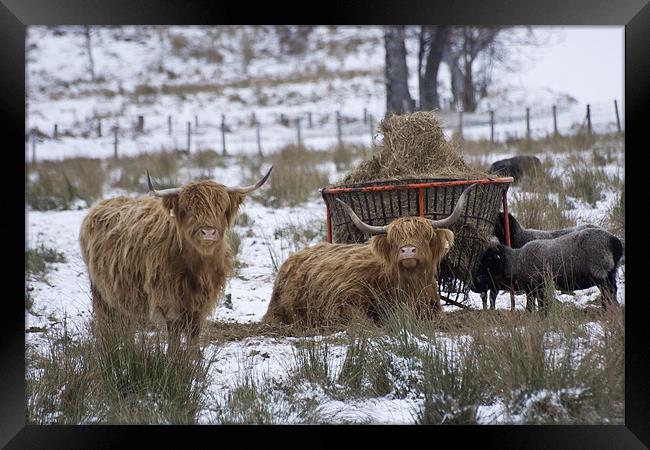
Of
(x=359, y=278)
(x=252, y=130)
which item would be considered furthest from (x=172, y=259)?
(x=252, y=130)

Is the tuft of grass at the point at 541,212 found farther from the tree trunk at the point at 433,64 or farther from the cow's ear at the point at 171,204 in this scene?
the tree trunk at the point at 433,64

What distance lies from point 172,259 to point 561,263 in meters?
2.26

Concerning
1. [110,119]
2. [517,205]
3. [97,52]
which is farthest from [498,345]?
[97,52]

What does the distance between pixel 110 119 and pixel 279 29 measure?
386 inches

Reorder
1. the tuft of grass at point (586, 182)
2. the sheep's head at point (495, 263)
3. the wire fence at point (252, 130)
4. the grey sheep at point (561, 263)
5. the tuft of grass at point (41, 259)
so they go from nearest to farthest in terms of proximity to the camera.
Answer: the grey sheep at point (561, 263) → the sheep's head at point (495, 263) → the tuft of grass at point (41, 259) → the tuft of grass at point (586, 182) → the wire fence at point (252, 130)

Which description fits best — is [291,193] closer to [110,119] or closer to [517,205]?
[517,205]

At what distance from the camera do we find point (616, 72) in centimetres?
1466

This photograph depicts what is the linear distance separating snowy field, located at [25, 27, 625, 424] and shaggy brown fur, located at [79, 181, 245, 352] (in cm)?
24

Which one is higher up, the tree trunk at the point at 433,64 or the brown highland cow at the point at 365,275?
the tree trunk at the point at 433,64

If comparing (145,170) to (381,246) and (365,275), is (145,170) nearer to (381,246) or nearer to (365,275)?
(365,275)

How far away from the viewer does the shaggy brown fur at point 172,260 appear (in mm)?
4195

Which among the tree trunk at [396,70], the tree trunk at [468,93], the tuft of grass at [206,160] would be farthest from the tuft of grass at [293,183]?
the tree trunk at [468,93]
